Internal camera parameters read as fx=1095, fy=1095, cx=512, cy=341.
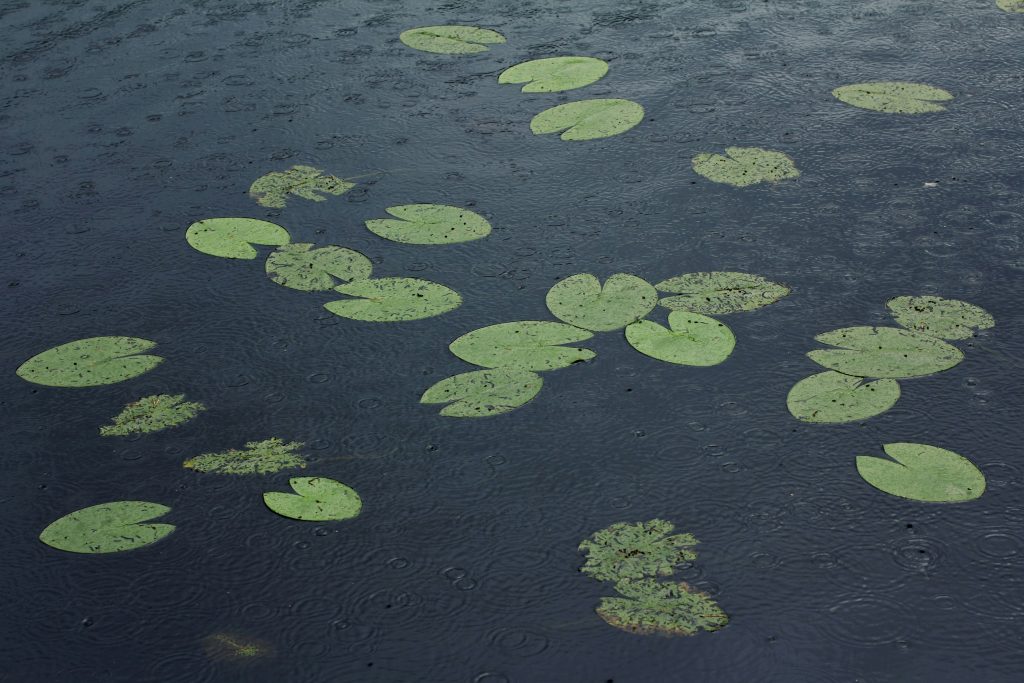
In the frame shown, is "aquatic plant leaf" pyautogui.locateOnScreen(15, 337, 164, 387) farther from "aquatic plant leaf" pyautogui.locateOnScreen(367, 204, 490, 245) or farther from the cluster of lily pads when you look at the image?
the cluster of lily pads

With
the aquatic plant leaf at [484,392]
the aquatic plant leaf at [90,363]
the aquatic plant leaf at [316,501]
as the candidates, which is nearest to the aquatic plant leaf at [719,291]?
the aquatic plant leaf at [484,392]

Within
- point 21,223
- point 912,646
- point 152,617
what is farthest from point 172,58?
point 912,646

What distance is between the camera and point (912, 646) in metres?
2.45

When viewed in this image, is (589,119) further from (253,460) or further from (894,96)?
(253,460)

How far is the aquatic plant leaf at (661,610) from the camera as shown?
2.49 metres

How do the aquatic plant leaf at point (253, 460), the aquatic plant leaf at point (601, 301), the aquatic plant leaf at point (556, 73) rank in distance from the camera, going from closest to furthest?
the aquatic plant leaf at point (253, 460)
the aquatic plant leaf at point (601, 301)
the aquatic plant leaf at point (556, 73)

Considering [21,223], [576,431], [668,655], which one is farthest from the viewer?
[21,223]

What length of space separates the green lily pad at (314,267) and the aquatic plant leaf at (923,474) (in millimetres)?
1805

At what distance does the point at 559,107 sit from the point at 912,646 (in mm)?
2902

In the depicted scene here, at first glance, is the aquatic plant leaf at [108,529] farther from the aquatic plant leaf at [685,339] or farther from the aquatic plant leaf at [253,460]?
the aquatic plant leaf at [685,339]

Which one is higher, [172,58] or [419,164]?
[172,58]

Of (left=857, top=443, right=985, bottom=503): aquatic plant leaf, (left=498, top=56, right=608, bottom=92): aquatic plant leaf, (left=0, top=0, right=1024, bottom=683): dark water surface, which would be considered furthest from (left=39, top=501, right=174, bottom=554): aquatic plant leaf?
(left=498, top=56, right=608, bottom=92): aquatic plant leaf

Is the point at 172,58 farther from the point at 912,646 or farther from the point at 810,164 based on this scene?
the point at 912,646

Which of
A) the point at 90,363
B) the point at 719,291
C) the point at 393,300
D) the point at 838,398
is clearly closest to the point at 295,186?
the point at 393,300
